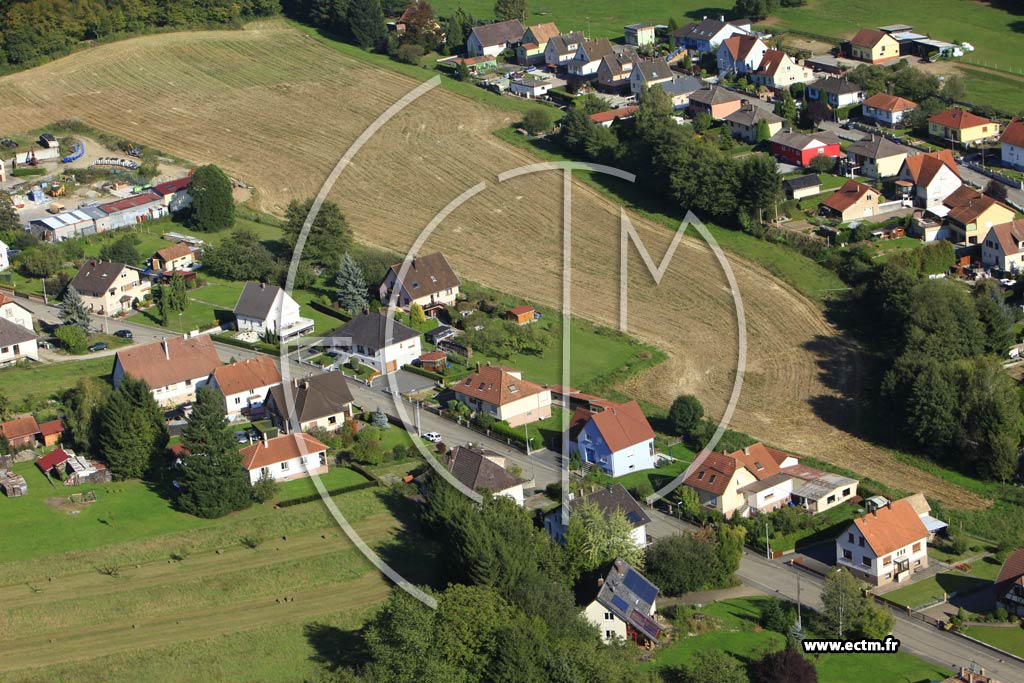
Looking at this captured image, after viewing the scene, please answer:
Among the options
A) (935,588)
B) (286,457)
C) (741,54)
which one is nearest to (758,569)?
(935,588)

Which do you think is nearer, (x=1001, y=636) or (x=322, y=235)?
(x=1001, y=636)

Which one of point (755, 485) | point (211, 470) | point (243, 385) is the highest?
point (755, 485)

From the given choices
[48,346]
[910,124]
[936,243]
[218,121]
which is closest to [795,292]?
[936,243]

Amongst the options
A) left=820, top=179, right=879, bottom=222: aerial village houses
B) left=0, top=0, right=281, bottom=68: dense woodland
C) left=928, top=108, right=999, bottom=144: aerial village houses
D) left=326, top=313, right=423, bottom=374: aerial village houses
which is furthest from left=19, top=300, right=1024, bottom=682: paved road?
left=0, top=0, right=281, bottom=68: dense woodland

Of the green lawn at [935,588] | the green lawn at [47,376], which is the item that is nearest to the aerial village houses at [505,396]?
the green lawn at [47,376]

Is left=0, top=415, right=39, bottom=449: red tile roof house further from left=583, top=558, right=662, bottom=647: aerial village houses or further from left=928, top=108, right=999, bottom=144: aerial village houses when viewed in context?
left=928, top=108, right=999, bottom=144: aerial village houses

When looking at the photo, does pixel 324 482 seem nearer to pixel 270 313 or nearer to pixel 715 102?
pixel 270 313
